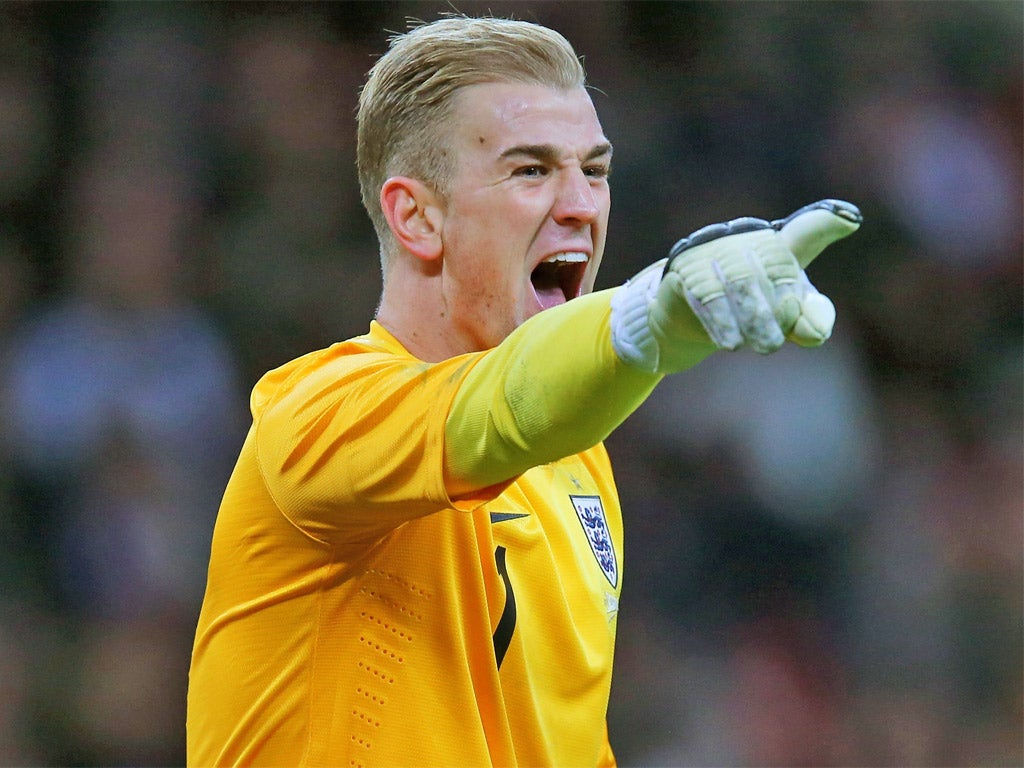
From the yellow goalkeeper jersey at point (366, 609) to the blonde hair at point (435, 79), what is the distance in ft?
1.18

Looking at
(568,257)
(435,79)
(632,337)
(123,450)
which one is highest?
(435,79)

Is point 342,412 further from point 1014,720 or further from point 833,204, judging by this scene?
point 1014,720

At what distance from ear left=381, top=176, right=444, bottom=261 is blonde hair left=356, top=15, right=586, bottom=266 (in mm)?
25

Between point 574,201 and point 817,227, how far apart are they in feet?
3.33

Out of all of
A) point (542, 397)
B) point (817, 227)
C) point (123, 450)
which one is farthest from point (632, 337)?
point (123, 450)

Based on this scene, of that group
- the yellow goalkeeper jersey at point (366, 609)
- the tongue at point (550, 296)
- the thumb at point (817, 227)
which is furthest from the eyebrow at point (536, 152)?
the thumb at point (817, 227)

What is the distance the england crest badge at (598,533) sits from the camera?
2.80 meters

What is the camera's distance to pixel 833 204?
163 centimetres

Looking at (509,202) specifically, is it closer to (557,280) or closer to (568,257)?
(568,257)

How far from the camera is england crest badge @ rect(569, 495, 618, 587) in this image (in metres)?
2.80

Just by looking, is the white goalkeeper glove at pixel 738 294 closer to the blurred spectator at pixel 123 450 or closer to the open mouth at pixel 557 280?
the open mouth at pixel 557 280

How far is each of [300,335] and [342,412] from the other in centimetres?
352

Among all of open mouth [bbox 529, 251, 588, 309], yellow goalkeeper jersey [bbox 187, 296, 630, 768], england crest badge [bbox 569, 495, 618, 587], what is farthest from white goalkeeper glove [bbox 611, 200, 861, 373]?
england crest badge [bbox 569, 495, 618, 587]

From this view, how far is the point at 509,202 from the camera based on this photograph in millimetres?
2521
